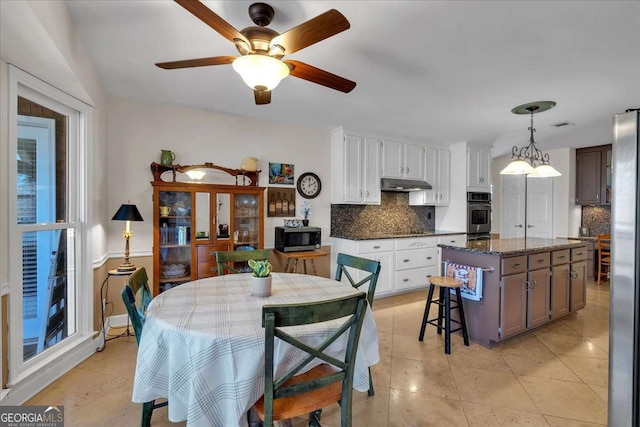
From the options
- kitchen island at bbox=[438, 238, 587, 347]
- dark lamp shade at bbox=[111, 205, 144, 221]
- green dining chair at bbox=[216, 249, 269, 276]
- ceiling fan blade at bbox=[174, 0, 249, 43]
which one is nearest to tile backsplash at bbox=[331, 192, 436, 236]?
kitchen island at bbox=[438, 238, 587, 347]

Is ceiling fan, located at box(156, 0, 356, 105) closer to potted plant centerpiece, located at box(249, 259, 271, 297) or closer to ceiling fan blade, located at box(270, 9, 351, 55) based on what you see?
ceiling fan blade, located at box(270, 9, 351, 55)

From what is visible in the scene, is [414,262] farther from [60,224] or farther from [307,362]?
[60,224]

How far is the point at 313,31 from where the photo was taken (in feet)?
4.89

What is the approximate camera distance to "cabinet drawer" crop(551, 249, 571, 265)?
10.4 feet

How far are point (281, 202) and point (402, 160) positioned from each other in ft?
7.03

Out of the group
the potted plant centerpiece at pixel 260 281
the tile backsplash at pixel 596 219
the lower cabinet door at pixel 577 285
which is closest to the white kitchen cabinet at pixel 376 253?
the lower cabinet door at pixel 577 285

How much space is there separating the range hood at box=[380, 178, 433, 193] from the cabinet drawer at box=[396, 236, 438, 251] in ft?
2.64

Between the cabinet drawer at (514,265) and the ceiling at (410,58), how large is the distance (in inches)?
65.4

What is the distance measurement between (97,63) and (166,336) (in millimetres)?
2427

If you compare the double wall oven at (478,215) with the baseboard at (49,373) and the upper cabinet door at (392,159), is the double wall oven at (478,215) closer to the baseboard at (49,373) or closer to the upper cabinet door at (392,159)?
the upper cabinet door at (392,159)

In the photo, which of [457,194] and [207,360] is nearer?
[207,360]

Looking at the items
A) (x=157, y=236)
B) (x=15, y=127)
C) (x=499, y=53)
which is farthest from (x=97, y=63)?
(x=499, y=53)

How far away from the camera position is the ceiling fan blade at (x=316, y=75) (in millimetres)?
1808

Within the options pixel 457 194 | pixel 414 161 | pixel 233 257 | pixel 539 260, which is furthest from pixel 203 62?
pixel 457 194
